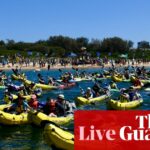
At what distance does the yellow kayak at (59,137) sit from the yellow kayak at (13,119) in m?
6.00

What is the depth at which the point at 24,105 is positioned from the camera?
22.0 m

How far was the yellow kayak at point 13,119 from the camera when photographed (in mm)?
21000

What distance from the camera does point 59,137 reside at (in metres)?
14.8

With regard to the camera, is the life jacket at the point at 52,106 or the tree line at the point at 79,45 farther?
the tree line at the point at 79,45

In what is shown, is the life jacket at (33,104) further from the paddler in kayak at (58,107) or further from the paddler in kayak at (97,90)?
the paddler in kayak at (97,90)

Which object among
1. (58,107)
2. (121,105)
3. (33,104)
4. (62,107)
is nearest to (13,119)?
(33,104)

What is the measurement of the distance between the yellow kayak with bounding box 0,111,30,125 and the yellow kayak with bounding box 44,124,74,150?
5999mm

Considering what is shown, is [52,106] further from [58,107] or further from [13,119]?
[13,119]

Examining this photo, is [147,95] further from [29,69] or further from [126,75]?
[29,69]

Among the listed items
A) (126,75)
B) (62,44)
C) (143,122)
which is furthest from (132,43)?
(143,122)

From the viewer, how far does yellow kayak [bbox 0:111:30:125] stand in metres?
21.0

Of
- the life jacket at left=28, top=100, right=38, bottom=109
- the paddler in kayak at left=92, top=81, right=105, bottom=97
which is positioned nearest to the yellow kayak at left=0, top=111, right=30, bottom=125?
the life jacket at left=28, top=100, right=38, bottom=109

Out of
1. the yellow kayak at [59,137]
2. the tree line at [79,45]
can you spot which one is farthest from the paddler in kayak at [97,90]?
the tree line at [79,45]

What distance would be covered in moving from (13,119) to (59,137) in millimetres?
6684
